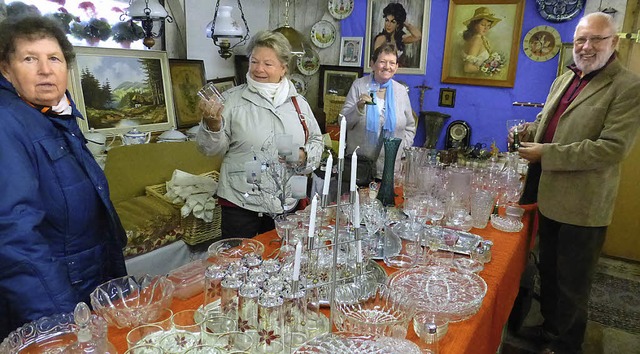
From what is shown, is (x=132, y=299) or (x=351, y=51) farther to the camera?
(x=351, y=51)

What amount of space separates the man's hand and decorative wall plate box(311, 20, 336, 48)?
284 centimetres

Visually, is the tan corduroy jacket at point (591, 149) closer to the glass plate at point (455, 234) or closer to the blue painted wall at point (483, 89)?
the glass plate at point (455, 234)

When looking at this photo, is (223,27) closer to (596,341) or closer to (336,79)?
(336,79)

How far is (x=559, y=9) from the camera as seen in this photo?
366cm

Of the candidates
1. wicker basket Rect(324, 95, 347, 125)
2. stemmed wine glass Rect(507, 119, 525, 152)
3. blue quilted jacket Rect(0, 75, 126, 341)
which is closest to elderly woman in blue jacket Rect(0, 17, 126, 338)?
blue quilted jacket Rect(0, 75, 126, 341)

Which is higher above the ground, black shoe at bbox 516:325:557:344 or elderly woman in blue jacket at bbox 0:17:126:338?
elderly woman in blue jacket at bbox 0:17:126:338

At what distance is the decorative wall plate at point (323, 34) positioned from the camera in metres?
4.69

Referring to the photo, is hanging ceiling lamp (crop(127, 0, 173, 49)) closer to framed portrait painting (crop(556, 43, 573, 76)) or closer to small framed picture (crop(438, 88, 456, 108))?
small framed picture (crop(438, 88, 456, 108))

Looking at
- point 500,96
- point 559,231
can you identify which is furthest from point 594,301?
point 500,96

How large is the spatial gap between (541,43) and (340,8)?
78.4 inches

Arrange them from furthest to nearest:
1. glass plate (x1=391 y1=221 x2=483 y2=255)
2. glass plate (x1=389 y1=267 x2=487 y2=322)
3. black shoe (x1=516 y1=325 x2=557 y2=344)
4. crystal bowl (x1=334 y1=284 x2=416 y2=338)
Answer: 1. black shoe (x1=516 y1=325 x2=557 y2=344)
2. glass plate (x1=391 y1=221 x2=483 y2=255)
3. glass plate (x1=389 y1=267 x2=487 y2=322)
4. crystal bowl (x1=334 y1=284 x2=416 y2=338)

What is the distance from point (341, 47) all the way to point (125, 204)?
9.11 feet

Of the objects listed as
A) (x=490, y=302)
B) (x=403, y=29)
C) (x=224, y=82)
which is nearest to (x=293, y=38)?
(x=224, y=82)

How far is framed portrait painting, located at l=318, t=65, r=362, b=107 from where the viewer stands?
461 centimetres
